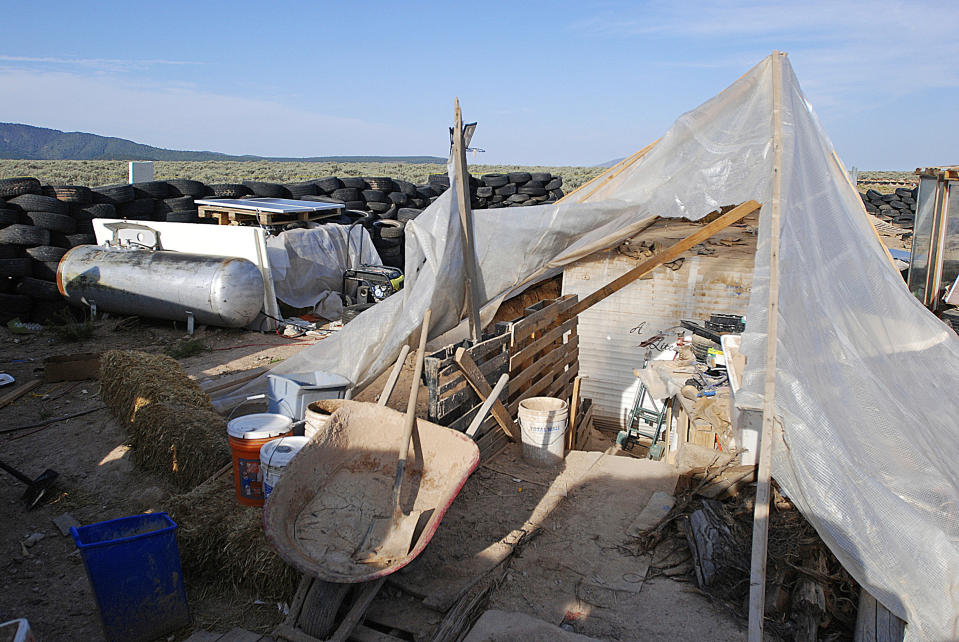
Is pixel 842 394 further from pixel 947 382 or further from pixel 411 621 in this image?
pixel 411 621

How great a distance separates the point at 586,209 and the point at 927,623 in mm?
4059

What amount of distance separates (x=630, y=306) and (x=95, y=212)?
9.86m

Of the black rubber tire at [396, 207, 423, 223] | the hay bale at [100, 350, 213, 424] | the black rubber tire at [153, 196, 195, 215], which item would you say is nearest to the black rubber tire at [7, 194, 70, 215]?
the black rubber tire at [153, 196, 195, 215]

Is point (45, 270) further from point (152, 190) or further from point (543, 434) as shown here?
point (543, 434)

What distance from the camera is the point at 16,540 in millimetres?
4938

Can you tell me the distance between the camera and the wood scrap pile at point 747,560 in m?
3.66

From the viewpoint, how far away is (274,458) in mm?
4344

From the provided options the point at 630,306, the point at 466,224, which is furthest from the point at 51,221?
the point at 630,306

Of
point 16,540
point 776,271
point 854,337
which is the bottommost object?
point 16,540

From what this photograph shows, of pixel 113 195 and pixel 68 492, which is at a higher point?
pixel 113 195

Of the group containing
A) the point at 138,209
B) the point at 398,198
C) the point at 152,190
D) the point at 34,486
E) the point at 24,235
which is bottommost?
the point at 34,486

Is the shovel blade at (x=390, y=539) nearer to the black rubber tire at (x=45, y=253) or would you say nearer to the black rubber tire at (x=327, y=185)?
the black rubber tire at (x=45, y=253)

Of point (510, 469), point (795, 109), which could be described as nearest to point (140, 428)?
point (510, 469)

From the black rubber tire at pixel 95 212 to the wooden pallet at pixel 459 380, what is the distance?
31.7 ft
